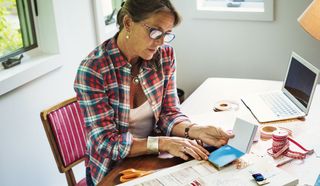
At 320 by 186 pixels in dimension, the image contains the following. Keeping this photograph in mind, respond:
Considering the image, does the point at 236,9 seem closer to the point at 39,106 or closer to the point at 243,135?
the point at 39,106

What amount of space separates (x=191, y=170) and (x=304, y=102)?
2.28 feet

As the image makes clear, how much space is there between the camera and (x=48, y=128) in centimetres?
192

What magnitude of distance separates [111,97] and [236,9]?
5.19ft

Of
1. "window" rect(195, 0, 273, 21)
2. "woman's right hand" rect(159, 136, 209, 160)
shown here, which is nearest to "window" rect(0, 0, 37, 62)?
"woman's right hand" rect(159, 136, 209, 160)

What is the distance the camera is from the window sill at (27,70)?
7.11ft

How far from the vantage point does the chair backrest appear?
1931mm

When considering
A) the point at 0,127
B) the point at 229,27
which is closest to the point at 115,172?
the point at 0,127

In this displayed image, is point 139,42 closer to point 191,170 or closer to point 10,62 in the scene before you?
point 191,170

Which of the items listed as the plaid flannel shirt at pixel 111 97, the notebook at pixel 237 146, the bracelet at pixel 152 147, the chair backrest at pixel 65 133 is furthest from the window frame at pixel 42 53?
the notebook at pixel 237 146

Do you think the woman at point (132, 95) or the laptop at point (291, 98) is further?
the laptop at point (291, 98)

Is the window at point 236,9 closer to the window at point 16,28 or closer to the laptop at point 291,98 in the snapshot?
the laptop at point 291,98

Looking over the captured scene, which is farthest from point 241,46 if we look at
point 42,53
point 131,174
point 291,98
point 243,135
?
point 131,174

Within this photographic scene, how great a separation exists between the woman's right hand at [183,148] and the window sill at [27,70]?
873 mm

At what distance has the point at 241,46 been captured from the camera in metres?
3.09
